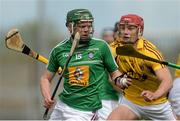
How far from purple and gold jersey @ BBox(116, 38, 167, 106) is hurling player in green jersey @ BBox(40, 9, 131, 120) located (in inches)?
23.4

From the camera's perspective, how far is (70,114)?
371 inches

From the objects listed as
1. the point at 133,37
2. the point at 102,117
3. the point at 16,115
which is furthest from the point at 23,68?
the point at 133,37

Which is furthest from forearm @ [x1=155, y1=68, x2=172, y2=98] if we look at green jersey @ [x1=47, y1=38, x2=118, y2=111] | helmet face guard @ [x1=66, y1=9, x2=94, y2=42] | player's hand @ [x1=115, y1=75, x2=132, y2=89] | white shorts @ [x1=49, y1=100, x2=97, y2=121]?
helmet face guard @ [x1=66, y1=9, x2=94, y2=42]

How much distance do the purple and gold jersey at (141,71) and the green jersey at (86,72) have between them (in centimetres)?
60

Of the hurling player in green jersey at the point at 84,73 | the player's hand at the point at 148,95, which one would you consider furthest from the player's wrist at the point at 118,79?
the player's hand at the point at 148,95

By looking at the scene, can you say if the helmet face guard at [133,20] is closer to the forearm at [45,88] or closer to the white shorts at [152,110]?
the white shorts at [152,110]

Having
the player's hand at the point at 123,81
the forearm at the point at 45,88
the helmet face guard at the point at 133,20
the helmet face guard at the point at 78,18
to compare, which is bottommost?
the forearm at the point at 45,88

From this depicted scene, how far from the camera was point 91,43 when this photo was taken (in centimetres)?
946

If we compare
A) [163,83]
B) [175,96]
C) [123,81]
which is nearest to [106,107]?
[175,96]

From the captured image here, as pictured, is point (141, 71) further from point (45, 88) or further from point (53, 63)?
point (45, 88)

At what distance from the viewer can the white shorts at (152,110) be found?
10.4 metres

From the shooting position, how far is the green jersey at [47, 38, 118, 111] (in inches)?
369

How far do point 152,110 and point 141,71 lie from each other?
515 mm

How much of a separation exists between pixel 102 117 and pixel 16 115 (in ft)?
19.2
